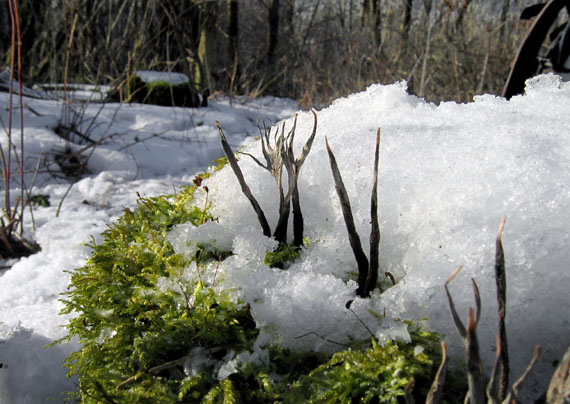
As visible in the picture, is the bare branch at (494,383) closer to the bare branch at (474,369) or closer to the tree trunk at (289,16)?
the bare branch at (474,369)

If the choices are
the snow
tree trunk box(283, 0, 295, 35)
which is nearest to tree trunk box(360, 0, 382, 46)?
tree trunk box(283, 0, 295, 35)

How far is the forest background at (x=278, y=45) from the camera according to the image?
5336mm

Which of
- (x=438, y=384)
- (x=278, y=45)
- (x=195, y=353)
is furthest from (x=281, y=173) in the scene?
(x=278, y=45)

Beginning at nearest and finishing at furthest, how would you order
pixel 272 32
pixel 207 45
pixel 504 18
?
pixel 504 18 → pixel 207 45 → pixel 272 32

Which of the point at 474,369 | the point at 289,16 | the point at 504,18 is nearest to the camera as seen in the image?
the point at 474,369

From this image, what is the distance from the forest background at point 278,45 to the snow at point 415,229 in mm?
1577

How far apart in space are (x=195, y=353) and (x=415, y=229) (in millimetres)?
462

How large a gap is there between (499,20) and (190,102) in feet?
16.1

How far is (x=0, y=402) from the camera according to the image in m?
1.14

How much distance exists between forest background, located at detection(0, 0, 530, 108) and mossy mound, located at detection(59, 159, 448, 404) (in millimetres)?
2041

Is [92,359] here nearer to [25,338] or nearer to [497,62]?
[25,338]

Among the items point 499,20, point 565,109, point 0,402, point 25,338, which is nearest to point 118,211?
point 25,338

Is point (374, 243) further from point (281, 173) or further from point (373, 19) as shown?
point (373, 19)

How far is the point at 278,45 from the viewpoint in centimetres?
1132
